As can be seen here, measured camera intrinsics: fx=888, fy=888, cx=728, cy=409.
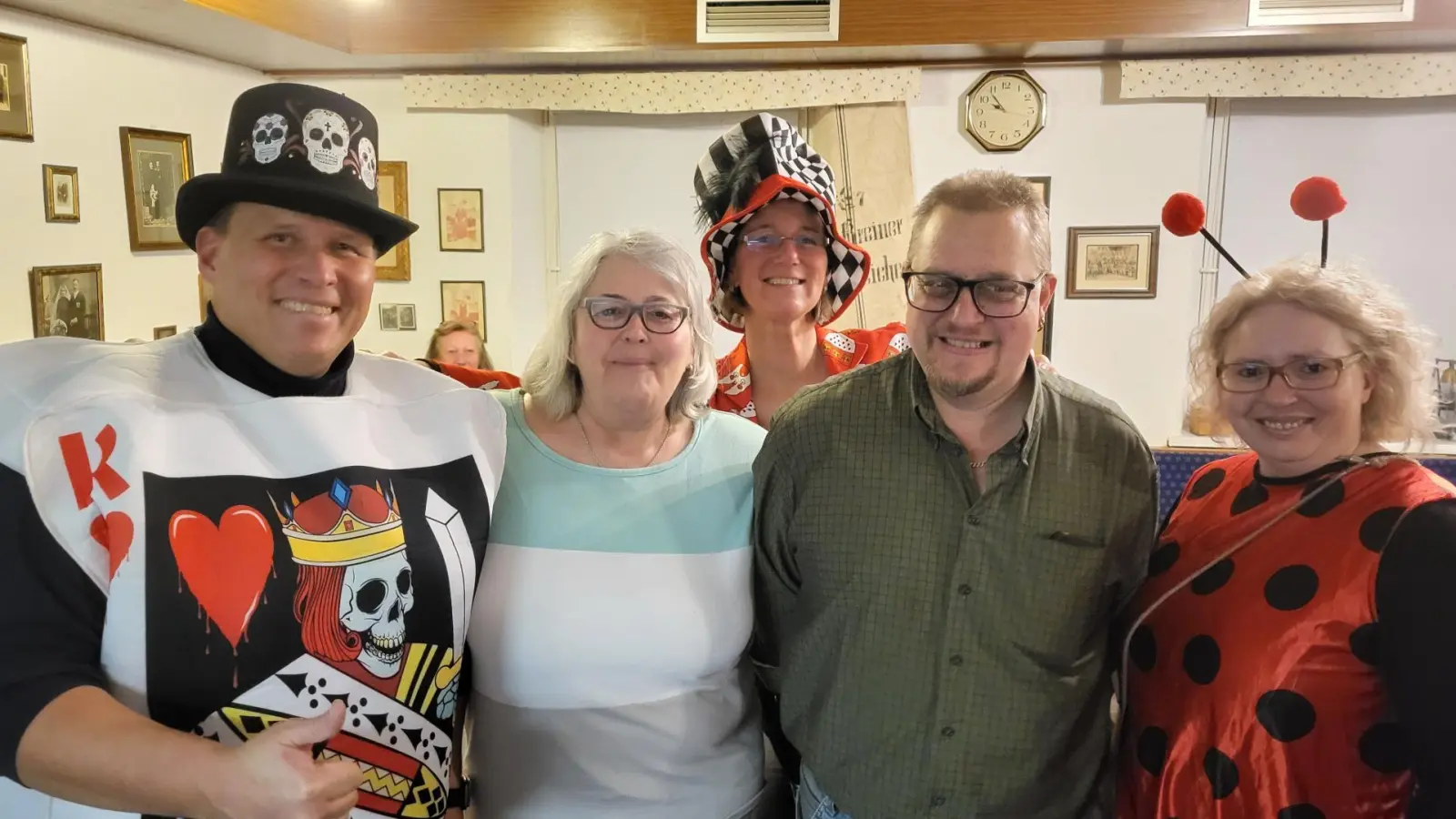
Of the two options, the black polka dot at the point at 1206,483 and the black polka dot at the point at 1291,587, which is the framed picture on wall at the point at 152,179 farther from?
the black polka dot at the point at 1291,587

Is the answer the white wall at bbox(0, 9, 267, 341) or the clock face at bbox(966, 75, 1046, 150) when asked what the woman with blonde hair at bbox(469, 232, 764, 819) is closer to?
the white wall at bbox(0, 9, 267, 341)

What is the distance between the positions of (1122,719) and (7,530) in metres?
1.60

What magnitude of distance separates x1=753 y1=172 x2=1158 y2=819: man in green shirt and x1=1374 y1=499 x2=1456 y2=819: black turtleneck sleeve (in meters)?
0.36

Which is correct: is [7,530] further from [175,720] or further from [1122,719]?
[1122,719]

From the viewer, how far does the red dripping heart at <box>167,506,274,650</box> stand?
108cm

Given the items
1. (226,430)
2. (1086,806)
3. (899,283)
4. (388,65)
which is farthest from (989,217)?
(388,65)

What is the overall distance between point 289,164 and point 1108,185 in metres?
3.69

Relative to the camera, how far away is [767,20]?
11.2 ft

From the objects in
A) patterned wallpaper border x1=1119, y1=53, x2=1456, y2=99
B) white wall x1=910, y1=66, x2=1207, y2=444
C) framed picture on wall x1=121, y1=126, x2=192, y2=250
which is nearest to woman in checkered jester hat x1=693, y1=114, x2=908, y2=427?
white wall x1=910, y1=66, x2=1207, y2=444

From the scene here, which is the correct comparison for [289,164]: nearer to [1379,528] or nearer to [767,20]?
[1379,528]

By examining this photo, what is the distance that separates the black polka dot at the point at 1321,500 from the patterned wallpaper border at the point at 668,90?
9.86 ft

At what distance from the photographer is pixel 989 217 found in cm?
140

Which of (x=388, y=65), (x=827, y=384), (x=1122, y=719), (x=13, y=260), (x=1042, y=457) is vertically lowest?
(x=1122, y=719)

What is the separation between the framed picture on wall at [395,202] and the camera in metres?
4.19
